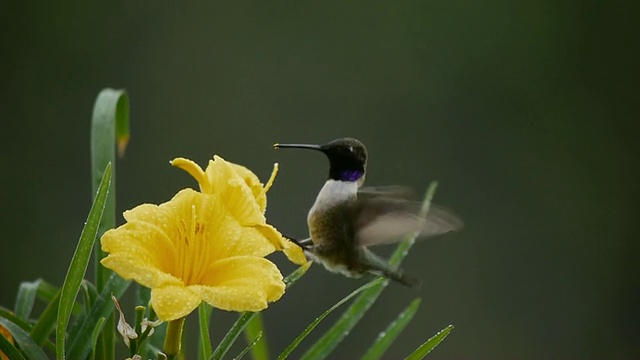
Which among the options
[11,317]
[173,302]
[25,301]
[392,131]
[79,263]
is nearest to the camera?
[173,302]

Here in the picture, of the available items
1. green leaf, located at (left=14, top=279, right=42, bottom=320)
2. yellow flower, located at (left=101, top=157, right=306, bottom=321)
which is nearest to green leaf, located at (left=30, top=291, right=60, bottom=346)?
green leaf, located at (left=14, top=279, right=42, bottom=320)

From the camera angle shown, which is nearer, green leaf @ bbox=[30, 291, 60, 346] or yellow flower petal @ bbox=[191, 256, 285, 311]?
yellow flower petal @ bbox=[191, 256, 285, 311]

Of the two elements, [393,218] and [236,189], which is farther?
[393,218]

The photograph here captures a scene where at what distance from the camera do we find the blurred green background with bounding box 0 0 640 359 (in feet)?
11.7

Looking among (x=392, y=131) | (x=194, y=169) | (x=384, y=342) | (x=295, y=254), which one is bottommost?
(x=392, y=131)

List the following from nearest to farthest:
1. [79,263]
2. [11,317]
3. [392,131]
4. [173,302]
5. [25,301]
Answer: [173,302], [79,263], [11,317], [25,301], [392,131]

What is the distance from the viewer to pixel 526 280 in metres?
3.85

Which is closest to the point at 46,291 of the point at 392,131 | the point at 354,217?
the point at 354,217

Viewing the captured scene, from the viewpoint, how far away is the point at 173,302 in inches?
23.8

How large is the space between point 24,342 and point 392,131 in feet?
9.96

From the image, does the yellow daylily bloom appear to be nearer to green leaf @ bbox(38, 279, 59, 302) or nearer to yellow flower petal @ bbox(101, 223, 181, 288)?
yellow flower petal @ bbox(101, 223, 181, 288)

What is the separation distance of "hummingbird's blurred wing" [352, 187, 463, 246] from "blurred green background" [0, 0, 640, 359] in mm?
2469

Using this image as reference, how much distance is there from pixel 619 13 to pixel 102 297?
387 centimetres

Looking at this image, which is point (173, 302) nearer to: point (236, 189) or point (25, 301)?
point (236, 189)
